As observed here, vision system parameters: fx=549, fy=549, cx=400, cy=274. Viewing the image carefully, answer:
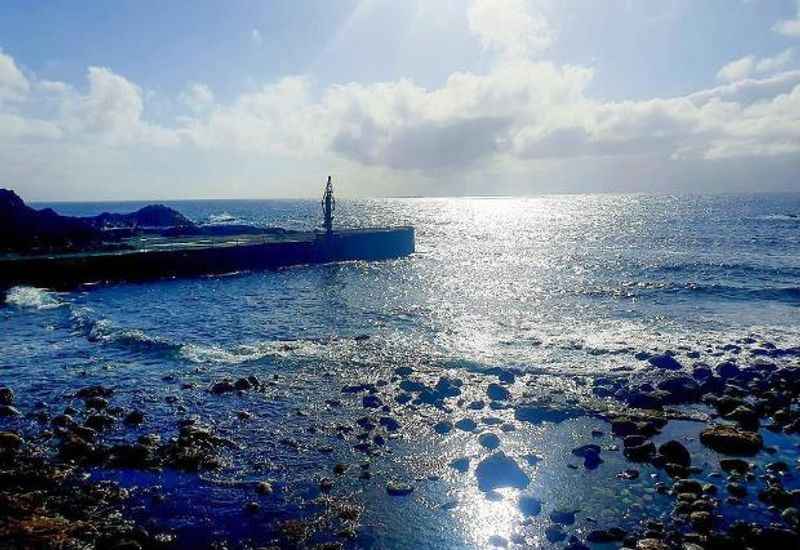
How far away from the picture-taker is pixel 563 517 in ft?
43.2

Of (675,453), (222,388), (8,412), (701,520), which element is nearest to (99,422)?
(8,412)

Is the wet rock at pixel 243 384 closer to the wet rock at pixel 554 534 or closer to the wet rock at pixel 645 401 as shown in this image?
the wet rock at pixel 554 534

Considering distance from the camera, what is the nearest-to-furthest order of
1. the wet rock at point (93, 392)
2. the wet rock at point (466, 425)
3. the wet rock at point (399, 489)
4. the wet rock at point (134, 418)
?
the wet rock at point (399, 489)
the wet rock at point (466, 425)
the wet rock at point (134, 418)
the wet rock at point (93, 392)

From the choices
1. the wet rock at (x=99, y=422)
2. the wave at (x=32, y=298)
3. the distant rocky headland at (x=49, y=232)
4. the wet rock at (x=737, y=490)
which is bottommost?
the wet rock at (x=737, y=490)

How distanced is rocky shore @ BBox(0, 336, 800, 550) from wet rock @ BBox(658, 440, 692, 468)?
0.12ft

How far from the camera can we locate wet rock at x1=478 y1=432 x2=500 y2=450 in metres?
17.2

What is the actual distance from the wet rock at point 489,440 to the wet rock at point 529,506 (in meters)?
3.15

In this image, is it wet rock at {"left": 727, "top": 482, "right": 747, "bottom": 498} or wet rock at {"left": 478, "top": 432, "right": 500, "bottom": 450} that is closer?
wet rock at {"left": 727, "top": 482, "right": 747, "bottom": 498}

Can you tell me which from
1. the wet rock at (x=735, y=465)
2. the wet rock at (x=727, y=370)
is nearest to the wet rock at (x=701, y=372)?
the wet rock at (x=727, y=370)

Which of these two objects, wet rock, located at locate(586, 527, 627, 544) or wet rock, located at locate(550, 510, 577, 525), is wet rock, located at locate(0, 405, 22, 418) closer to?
wet rock, located at locate(550, 510, 577, 525)

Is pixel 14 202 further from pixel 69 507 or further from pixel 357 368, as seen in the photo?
pixel 69 507

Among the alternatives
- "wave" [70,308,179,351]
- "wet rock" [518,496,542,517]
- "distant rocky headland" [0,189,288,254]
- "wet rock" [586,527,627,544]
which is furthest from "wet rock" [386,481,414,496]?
"distant rocky headland" [0,189,288,254]

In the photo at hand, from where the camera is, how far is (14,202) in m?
68.6

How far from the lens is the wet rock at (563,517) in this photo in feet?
42.8
